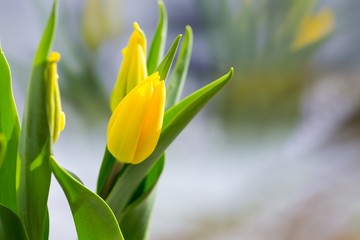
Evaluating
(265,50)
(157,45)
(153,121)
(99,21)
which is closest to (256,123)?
(265,50)

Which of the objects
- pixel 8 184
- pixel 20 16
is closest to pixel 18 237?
pixel 8 184

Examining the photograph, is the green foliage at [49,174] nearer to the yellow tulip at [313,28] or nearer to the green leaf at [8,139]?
the green leaf at [8,139]

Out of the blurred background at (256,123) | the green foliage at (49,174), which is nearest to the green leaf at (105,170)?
the green foliage at (49,174)

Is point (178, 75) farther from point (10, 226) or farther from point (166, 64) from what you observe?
point (10, 226)

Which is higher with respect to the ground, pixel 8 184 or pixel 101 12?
pixel 101 12

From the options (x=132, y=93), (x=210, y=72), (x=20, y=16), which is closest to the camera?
(x=132, y=93)

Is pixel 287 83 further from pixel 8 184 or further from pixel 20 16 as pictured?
pixel 8 184

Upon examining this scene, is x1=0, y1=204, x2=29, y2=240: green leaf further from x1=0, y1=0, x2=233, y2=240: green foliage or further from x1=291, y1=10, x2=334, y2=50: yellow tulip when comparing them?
x1=291, y1=10, x2=334, y2=50: yellow tulip
